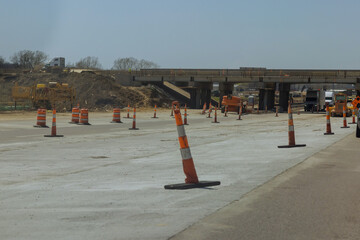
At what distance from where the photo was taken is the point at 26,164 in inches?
515

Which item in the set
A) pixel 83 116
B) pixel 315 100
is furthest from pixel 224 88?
pixel 83 116

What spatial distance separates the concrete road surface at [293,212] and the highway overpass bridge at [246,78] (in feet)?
231

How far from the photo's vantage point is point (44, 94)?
62562 millimetres

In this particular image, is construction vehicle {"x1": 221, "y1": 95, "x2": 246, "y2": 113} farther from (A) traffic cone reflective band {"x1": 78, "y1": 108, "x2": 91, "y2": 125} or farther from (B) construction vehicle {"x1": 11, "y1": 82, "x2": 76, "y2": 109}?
(A) traffic cone reflective band {"x1": 78, "y1": 108, "x2": 91, "y2": 125}

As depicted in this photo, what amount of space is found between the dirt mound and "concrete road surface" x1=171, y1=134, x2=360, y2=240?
2355 inches

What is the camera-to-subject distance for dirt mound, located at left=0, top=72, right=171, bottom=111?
72.8 meters

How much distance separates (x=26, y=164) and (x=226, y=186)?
18.3 ft

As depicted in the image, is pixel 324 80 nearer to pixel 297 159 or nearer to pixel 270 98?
pixel 270 98

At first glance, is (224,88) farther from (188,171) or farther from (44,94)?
(188,171)

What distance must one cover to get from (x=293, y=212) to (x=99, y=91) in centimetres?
7011

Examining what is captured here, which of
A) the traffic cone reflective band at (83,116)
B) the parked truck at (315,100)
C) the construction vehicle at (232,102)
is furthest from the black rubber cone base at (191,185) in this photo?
the parked truck at (315,100)

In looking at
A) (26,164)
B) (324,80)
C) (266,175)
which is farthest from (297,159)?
(324,80)

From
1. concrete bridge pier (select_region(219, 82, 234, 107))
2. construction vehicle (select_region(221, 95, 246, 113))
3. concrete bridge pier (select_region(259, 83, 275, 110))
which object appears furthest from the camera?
concrete bridge pier (select_region(259, 83, 275, 110))

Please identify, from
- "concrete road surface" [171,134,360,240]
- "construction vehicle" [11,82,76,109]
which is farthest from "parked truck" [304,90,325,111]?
"concrete road surface" [171,134,360,240]
